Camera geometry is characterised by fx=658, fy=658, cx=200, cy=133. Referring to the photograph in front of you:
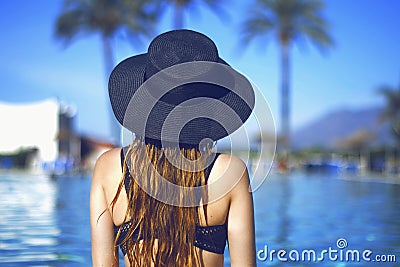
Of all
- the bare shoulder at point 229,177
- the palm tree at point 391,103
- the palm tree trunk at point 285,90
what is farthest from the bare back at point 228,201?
the palm tree at point 391,103

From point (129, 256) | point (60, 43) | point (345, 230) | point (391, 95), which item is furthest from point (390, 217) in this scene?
point (391, 95)

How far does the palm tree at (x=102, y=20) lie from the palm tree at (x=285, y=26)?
21.2 ft

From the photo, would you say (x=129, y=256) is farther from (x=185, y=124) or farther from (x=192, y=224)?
(x=185, y=124)

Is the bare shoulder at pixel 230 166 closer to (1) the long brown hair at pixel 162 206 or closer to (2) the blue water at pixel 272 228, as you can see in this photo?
(1) the long brown hair at pixel 162 206

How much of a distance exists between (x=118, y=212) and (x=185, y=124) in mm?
320

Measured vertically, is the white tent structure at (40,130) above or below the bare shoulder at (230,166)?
above

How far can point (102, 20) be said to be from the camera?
31.6 m

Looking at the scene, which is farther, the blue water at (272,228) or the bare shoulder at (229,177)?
the blue water at (272,228)

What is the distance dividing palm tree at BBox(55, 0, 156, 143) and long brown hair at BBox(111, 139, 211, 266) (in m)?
29.3

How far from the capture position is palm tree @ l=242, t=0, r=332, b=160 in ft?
112

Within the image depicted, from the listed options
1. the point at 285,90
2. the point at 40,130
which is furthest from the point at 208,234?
the point at 285,90

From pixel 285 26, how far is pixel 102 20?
10.2 meters

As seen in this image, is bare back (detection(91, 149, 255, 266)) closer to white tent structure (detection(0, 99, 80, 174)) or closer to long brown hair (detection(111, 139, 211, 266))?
long brown hair (detection(111, 139, 211, 266))

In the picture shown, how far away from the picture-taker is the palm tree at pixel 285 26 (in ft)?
112
